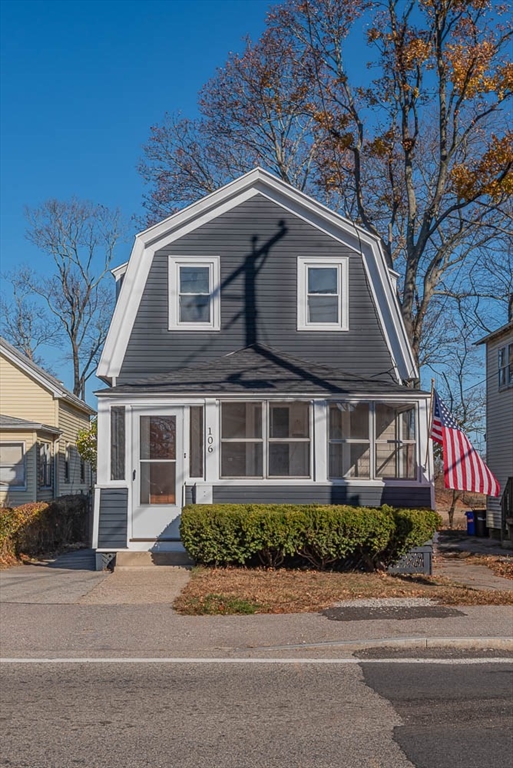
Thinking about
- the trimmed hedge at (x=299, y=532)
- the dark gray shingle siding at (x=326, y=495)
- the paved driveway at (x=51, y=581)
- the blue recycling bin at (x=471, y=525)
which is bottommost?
the blue recycling bin at (x=471, y=525)

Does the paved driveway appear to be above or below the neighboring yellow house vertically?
below

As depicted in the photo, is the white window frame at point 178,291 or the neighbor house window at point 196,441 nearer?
the neighbor house window at point 196,441

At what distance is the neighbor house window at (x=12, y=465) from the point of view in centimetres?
2647

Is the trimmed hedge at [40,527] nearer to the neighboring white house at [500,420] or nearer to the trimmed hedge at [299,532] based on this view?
the trimmed hedge at [299,532]

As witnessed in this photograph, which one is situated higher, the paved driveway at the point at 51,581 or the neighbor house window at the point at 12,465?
the neighbor house window at the point at 12,465

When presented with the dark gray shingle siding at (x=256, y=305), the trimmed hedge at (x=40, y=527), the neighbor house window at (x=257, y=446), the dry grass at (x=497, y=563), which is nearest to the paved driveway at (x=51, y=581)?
the trimmed hedge at (x=40, y=527)

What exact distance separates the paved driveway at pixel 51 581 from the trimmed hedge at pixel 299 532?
74.7 inches

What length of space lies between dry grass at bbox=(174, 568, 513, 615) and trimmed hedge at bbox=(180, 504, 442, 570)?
339 millimetres

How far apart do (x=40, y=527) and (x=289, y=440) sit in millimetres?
6281

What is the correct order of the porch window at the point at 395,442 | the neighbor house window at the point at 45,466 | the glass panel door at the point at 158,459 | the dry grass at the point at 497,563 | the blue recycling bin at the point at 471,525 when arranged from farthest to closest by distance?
1. the blue recycling bin at the point at 471,525
2. the neighbor house window at the point at 45,466
3. the porch window at the point at 395,442
4. the dry grass at the point at 497,563
5. the glass panel door at the point at 158,459

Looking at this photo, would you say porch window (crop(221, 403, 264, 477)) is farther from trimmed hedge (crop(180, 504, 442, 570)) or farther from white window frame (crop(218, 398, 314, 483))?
trimmed hedge (crop(180, 504, 442, 570))

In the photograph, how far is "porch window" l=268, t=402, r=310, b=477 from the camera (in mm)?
16531

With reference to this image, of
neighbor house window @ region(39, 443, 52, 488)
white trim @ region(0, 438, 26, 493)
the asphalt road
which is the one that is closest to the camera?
the asphalt road

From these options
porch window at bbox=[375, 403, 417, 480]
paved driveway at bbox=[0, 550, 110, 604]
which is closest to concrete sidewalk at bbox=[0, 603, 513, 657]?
paved driveway at bbox=[0, 550, 110, 604]
